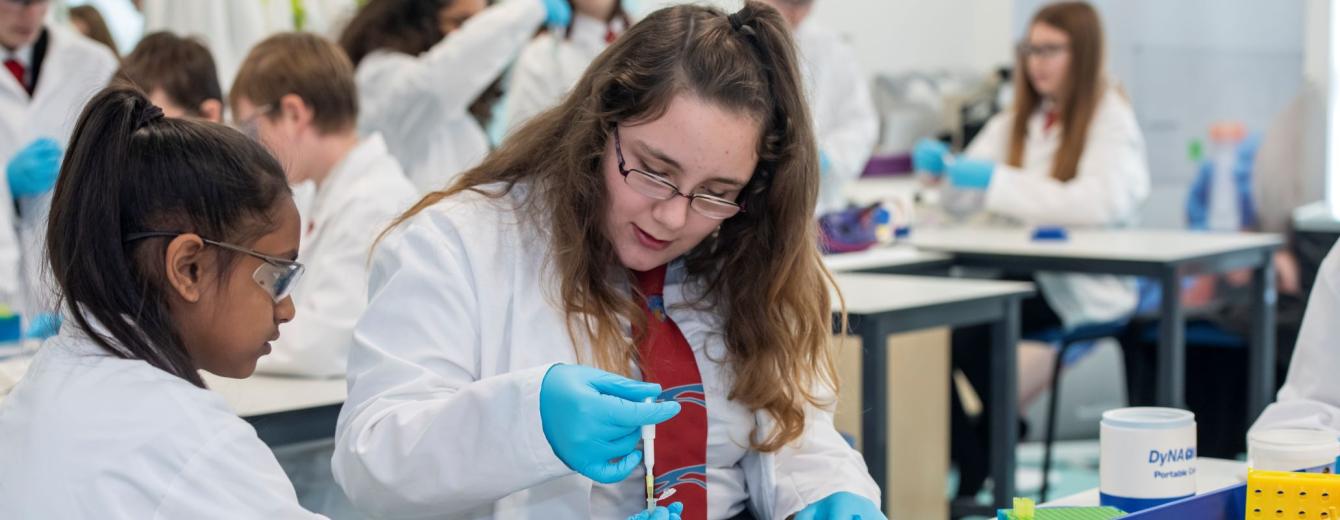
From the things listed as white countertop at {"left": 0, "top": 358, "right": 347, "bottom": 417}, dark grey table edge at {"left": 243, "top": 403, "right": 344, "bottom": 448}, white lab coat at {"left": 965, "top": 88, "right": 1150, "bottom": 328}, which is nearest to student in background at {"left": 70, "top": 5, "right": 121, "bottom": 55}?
white countertop at {"left": 0, "top": 358, "right": 347, "bottom": 417}

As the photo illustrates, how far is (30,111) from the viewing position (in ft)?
10.1

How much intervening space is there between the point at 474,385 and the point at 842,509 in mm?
402

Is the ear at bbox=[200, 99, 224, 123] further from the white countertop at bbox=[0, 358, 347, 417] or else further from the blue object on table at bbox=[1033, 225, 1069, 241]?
the blue object on table at bbox=[1033, 225, 1069, 241]

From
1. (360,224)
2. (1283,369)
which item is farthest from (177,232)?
(1283,369)

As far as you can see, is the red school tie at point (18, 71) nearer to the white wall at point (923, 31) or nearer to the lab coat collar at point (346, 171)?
the lab coat collar at point (346, 171)

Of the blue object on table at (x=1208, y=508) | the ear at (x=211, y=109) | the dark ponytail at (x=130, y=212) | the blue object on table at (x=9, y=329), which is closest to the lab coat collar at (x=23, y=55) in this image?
the ear at (x=211, y=109)

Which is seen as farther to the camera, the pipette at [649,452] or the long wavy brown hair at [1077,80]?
the long wavy brown hair at [1077,80]

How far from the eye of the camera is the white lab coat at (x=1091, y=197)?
357cm

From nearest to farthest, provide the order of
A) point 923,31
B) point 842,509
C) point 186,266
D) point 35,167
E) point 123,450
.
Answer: point 123,450, point 186,266, point 842,509, point 35,167, point 923,31

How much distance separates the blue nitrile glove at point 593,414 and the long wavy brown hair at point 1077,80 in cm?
281

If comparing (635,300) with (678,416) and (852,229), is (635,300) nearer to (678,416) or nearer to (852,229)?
(678,416)

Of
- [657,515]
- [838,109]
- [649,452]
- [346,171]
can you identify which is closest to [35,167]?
[346,171]

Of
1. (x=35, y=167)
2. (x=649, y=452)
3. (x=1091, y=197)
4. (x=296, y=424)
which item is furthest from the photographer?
(x=1091, y=197)

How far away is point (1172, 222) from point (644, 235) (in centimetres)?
447
